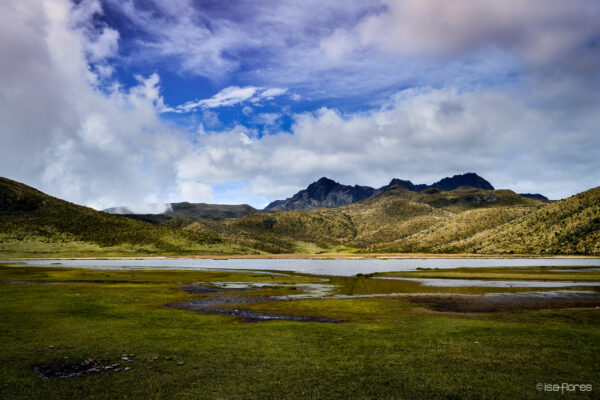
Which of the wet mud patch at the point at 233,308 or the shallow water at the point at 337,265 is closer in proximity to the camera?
the wet mud patch at the point at 233,308

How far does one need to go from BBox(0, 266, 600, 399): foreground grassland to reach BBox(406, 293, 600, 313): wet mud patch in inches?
154

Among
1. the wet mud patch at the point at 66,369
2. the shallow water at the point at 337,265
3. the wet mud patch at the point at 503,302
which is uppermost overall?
the wet mud patch at the point at 66,369

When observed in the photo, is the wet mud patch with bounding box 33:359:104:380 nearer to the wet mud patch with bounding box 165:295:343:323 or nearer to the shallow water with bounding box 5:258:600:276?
the wet mud patch with bounding box 165:295:343:323

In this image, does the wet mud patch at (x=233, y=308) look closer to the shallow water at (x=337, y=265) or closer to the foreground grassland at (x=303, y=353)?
the foreground grassland at (x=303, y=353)

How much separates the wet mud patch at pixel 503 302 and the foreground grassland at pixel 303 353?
390 cm

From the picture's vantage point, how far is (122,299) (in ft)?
149

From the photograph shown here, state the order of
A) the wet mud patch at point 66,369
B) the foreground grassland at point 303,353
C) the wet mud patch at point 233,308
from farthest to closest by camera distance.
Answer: the wet mud patch at point 233,308, the wet mud patch at point 66,369, the foreground grassland at point 303,353

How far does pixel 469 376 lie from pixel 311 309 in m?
24.8

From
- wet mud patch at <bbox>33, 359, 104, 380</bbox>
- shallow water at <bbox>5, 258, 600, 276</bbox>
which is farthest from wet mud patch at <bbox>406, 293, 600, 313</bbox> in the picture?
shallow water at <bbox>5, 258, 600, 276</bbox>

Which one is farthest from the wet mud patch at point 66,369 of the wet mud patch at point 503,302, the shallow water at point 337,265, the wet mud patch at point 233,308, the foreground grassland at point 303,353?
the shallow water at point 337,265

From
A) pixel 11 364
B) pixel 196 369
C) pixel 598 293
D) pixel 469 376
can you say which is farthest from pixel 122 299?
pixel 598 293

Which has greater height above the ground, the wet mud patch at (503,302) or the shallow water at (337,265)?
the wet mud patch at (503,302)

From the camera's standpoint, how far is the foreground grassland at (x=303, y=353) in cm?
1534

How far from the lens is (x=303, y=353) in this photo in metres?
21.1
